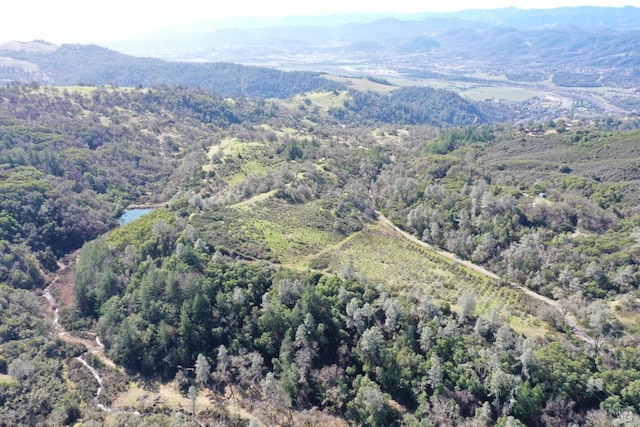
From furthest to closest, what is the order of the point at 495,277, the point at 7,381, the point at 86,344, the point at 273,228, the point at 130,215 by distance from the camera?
the point at 130,215 < the point at 273,228 < the point at 495,277 < the point at 86,344 < the point at 7,381

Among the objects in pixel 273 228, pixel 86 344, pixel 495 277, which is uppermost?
pixel 273 228

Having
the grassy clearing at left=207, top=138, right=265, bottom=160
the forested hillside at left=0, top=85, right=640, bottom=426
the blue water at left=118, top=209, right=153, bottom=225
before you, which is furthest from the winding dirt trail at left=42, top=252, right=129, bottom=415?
the grassy clearing at left=207, top=138, right=265, bottom=160

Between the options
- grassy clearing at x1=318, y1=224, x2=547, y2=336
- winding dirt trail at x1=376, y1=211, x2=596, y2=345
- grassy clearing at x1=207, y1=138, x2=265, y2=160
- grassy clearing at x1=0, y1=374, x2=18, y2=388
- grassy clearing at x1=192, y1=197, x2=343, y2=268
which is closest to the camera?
grassy clearing at x1=0, y1=374, x2=18, y2=388

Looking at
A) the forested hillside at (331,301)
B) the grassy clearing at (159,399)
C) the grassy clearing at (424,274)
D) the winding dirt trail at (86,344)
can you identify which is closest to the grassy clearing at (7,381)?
the forested hillside at (331,301)

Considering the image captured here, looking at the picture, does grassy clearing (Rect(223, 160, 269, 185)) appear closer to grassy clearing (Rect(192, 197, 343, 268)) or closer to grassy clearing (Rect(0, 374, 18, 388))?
grassy clearing (Rect(192, 197, 343, 268))

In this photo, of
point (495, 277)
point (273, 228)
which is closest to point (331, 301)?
point (495, 277)

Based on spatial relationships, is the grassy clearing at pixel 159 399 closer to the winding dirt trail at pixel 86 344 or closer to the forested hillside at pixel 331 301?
the forested hillside at pixel 331 301

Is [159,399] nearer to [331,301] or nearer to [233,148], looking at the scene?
[331,301]
